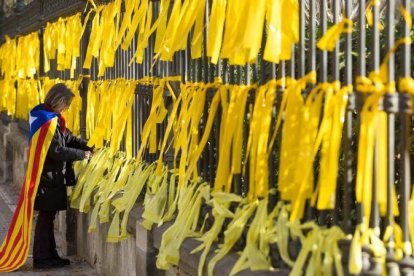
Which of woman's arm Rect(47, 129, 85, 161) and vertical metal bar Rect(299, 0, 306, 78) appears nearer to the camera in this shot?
vertical metal bar Rect(299, 0, 306, 78)

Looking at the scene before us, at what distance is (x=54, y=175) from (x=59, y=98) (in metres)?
0.67

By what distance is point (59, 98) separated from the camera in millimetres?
7184

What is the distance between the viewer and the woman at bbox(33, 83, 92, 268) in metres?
7.18

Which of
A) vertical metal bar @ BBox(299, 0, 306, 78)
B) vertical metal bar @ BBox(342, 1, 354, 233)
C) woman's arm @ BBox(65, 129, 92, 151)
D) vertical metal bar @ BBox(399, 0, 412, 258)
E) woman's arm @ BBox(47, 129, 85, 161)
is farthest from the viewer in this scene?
woman's arm @ BBox(65, 129, 92, 151)

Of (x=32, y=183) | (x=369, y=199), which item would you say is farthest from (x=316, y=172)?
(x=32, y=183)

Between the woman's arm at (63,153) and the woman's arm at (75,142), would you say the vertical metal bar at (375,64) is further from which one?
the woman's arm at (75,142)

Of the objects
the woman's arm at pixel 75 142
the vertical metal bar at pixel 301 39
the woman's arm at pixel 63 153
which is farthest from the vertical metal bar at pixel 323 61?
the woman's arm at pixel 75 142

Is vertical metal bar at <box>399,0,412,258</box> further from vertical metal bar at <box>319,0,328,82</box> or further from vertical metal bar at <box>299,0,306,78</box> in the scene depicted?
vertical metal bar at <box>299,0,306,78</box>

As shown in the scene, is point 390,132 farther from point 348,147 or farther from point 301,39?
point 301,39

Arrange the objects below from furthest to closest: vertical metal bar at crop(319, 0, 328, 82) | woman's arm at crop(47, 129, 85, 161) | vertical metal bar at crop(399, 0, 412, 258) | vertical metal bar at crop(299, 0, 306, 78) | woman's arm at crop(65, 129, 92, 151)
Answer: woman's arm at crop(65, 129, 92, 151)
woman's arm at crop(47, 129, 85, 161)
vertical metal bar at crop(299, 0, 306, 78)
vertical metal bar at crop(319, 0, 328, 82)
vertical metal bar at crop(399, 0, 412, 258)

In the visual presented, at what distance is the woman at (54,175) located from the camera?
Answer: 7180 millimetres

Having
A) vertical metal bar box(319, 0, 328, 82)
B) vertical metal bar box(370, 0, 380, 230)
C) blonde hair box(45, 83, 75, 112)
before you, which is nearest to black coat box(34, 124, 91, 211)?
blonde hair box(45, 83, 75, 112)

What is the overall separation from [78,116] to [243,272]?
4685 millimetres

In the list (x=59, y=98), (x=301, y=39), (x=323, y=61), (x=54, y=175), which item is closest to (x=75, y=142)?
(x=54, y=175)
